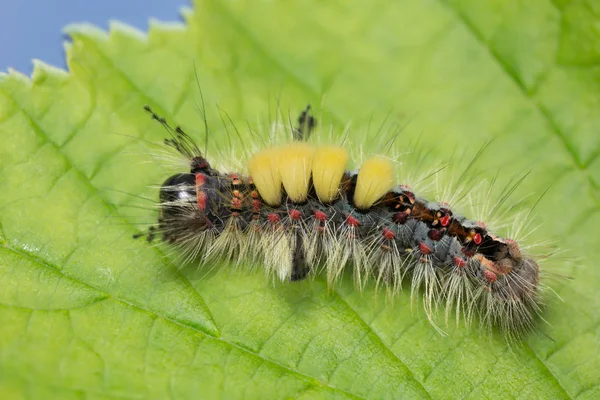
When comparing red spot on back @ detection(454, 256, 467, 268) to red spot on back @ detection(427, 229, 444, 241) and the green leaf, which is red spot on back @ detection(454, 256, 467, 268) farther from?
the green leaf

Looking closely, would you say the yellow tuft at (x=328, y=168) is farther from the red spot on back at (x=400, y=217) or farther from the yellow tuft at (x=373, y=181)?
the red spot on back at (x=400, y=217)

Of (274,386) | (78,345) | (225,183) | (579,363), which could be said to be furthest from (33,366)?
(579,363)

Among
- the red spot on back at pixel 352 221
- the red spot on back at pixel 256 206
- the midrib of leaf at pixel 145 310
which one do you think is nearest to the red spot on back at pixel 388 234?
the red spot on back at pixel 352 221

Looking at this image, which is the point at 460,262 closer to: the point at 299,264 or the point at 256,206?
the point at 299,264

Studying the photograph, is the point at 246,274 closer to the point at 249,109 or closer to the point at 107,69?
the point at 249,109

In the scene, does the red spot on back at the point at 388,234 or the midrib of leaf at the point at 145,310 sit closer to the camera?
the midrib of leaf at the point at 145,310

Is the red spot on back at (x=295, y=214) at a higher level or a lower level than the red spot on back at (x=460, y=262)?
lower

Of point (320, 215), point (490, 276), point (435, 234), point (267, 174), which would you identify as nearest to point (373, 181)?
point (320, 215)

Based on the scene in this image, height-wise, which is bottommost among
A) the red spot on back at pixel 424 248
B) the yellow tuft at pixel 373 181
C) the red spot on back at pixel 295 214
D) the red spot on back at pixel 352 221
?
the red spot on back at pixel 295 214
